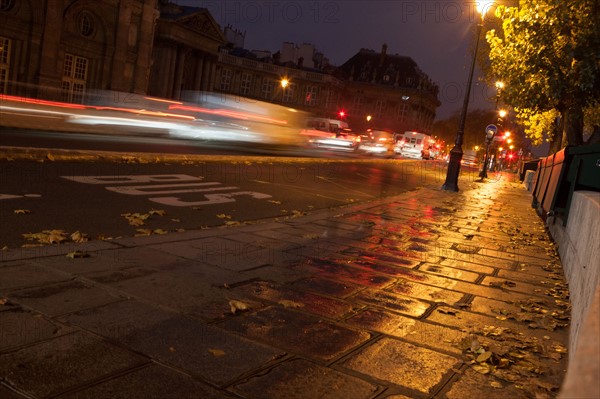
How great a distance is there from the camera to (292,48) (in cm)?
9181

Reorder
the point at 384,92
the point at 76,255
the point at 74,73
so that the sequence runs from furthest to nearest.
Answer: the point at 384,92
the point at 74,73
the point at 76,255

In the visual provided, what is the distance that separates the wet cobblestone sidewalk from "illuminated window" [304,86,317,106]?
3224 inches

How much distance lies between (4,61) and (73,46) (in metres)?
4.88

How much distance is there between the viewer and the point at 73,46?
120ft

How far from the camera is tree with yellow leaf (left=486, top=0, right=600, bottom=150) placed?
12.3 meters

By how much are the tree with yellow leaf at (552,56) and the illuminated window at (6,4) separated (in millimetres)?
29707

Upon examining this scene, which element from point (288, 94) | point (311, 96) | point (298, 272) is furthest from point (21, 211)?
point (311, 96)

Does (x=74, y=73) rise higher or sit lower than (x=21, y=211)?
higher

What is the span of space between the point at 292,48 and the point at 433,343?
92013 mm

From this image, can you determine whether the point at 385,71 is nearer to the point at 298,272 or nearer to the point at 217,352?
the point at 298,272

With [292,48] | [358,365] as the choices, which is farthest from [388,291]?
[292,48]

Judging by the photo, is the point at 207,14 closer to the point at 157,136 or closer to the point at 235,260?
the point at 157,136

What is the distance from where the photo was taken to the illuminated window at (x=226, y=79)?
83.6m

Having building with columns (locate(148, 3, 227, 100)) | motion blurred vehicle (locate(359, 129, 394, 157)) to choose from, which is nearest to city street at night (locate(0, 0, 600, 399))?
motion blurred vehicle (locate(359, 129, 394, 157))
